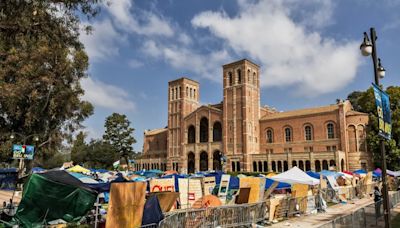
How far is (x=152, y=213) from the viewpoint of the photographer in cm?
938

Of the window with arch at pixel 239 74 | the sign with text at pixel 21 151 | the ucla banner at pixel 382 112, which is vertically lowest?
the sign with text at pixel 21 151

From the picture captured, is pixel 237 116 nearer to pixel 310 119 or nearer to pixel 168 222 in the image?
pixel 310 119

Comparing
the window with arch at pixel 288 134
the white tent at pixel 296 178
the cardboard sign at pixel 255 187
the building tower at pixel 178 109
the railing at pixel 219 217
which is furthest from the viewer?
the building tower at pixel 178 109

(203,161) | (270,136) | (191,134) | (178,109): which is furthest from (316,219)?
(178,109)

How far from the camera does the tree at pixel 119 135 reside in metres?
74.3

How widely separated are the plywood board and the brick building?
39268mm

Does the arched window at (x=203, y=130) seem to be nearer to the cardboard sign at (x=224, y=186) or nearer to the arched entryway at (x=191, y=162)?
the arched entryway at (x=191, y=162)

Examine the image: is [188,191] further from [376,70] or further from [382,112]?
[376,70]

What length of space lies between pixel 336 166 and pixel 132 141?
158 feet

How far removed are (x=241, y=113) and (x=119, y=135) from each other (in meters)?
33.8

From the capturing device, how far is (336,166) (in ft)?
139

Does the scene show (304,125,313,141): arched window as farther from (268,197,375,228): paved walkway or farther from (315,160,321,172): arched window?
(268,197,375,228): paved walkway

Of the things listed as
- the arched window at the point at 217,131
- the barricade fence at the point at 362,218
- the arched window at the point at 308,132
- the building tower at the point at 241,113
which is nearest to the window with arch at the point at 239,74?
the building tower at the point at 241,113

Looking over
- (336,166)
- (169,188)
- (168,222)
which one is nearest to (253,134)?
(336,166)
